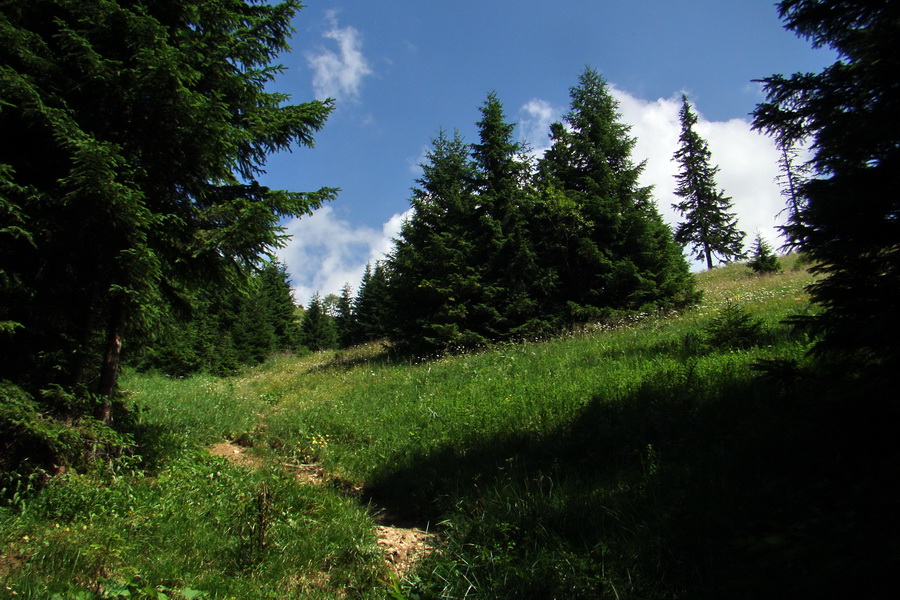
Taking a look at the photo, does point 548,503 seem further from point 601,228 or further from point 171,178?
point 601,228

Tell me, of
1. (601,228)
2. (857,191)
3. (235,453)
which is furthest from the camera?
(601,228)

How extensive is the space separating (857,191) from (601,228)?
12.8 m

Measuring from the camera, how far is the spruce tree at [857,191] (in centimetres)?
349

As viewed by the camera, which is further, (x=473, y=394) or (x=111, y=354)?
(x=473, y=394)

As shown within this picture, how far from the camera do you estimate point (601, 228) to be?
16031mm

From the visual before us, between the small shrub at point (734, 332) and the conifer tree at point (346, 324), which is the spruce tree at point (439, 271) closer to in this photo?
the small shrub at point (734, 332)

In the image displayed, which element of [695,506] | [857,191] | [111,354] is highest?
[857,191]

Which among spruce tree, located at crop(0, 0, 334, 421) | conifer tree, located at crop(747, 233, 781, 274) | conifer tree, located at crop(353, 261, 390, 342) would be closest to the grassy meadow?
spruce tree, located at crop(0, 0, 334, 421)

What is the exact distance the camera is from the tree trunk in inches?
216

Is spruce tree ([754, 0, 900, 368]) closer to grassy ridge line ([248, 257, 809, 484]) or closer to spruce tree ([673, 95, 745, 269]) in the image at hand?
grassy ridge line ([248, 257, 809, 484])

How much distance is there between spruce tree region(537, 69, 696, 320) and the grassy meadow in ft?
24.9

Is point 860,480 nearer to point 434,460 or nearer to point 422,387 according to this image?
point 434,460

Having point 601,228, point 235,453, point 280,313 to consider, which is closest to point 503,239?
point 601,228

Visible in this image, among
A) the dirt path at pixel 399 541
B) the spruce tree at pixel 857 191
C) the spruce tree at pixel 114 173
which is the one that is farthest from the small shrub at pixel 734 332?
the spruce tree at pixel 114 173
